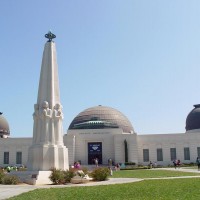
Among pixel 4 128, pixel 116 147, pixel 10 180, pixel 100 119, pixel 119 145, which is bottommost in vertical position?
pixel 10 180

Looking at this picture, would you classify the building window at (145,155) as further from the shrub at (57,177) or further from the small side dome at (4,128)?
the shrub at (57,177)

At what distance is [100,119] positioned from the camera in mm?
62750

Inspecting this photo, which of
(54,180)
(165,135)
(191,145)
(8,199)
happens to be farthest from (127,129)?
(8,199)

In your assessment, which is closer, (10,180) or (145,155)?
(10,180)

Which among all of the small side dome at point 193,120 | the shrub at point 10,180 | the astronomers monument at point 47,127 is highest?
the small side dome at point 193,120

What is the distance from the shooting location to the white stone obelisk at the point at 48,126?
2233cm

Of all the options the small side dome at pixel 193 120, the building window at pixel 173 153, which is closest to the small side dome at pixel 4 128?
the building window at pixel 173 153

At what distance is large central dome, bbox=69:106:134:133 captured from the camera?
60.1 meters

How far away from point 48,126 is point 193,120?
49697mm

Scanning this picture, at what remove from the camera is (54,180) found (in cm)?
1838

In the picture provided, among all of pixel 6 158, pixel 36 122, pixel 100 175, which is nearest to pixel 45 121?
pixel 36 122

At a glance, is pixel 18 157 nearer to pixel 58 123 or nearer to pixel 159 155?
pixel 159 155

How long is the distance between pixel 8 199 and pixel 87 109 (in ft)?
187

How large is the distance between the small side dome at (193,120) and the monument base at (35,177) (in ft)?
166
